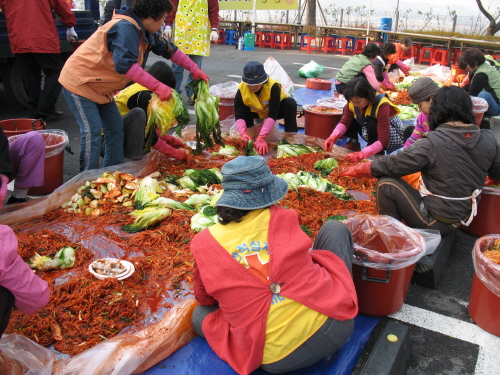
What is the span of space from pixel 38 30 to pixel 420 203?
552 cm

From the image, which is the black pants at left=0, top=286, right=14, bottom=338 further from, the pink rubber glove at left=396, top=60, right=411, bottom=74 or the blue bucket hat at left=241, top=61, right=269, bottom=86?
the pink rubber glove at left=396, top=60, right=411, bottom=74

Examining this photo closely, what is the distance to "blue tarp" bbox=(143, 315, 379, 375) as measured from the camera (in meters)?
2.25

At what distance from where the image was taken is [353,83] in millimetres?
4820

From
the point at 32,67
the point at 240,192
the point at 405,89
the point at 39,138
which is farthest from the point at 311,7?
the point at 240,192

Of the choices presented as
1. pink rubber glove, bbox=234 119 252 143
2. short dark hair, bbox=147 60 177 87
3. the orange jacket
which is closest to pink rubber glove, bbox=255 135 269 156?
pink rubber glove, bbox=234 119 252 143

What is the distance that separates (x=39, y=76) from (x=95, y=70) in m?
3.11

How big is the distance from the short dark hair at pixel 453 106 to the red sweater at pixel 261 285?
5.37 ft

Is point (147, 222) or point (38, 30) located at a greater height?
point (38, 30)

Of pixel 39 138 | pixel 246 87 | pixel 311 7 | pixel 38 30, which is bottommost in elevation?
pixel 39 138

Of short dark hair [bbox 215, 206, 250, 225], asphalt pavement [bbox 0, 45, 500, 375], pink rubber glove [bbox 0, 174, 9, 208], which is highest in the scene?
short dark hair [bbox 215, 206, 250, 225]

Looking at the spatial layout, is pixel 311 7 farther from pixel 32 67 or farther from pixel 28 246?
→ pixel 28 246

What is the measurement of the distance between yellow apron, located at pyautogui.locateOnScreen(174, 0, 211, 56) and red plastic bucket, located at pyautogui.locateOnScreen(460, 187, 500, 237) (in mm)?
5107

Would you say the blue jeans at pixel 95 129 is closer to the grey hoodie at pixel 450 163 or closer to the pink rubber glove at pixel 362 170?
the pink rubber glove at pixel 362 170

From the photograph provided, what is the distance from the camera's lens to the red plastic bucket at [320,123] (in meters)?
5.82
